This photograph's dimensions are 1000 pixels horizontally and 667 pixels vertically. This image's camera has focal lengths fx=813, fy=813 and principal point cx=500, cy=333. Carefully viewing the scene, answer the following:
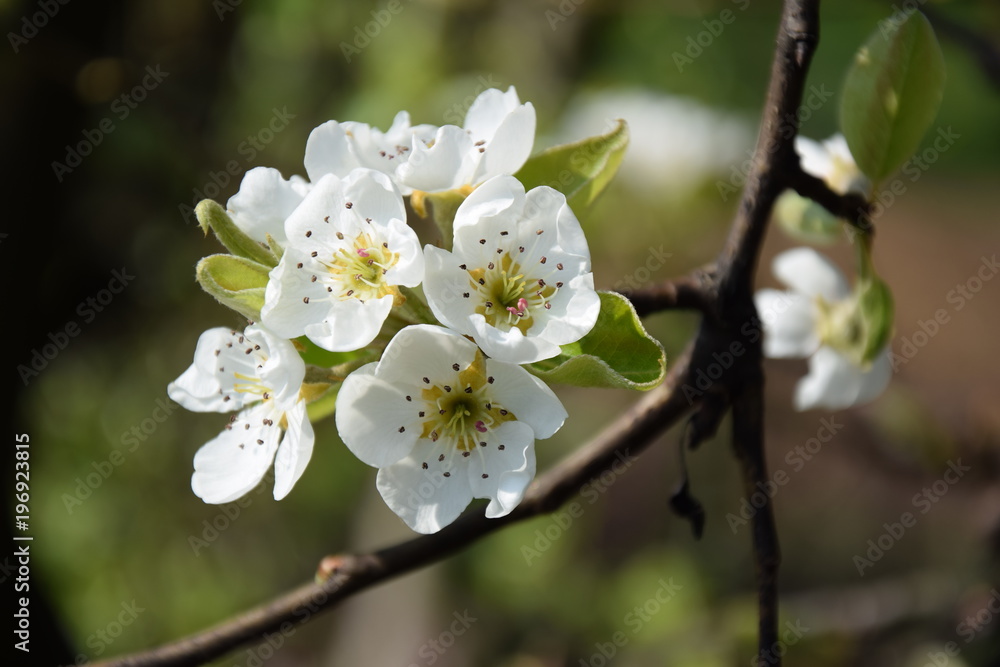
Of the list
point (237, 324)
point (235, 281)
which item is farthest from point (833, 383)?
point (237, 324)

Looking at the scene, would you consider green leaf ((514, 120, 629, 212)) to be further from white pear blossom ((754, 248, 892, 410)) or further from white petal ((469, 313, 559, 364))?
white pear blossom ((754, 248, 892, 410))

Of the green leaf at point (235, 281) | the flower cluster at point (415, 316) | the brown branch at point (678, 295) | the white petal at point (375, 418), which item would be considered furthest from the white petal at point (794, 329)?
the green leaf at point (235, 281)

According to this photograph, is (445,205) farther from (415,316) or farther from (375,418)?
(375,418)

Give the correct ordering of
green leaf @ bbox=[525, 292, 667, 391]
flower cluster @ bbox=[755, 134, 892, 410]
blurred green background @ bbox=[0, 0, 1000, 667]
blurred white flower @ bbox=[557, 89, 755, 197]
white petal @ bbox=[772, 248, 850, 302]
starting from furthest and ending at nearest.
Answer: blurred white flower @ bbox=[557, 89, 755, 197] < blurred green background @ bbox=[0, 0, 1000, 667] < white petal @ bbox=[772, 248, 850, 302] < flower cluster @ bbox=[755, 134, 892, 410] < green leaf @ bbox=[525, 292, 667, 391]

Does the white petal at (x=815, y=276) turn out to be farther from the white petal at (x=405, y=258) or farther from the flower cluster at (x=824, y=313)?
the white petal at (x=405, y=258)

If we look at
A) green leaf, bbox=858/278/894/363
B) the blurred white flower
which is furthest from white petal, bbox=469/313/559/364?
the blurred white flower

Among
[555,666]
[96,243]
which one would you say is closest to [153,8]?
[96,243]

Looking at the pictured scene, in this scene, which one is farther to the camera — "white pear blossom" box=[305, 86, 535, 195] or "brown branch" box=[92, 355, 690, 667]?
"brown branch" box=[92, 355, 690, 667]
